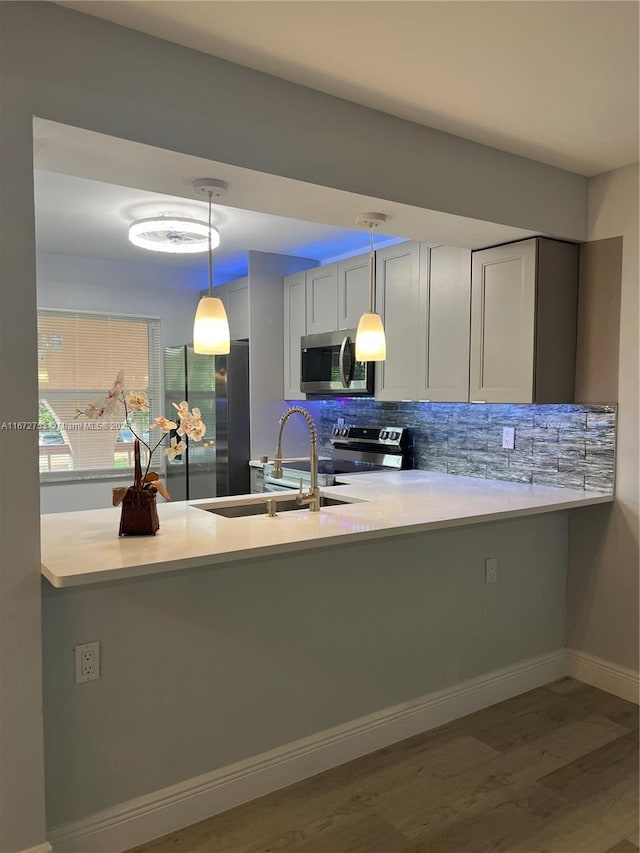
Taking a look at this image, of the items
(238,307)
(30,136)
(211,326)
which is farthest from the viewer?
(238,307)

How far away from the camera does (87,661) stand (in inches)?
74.1

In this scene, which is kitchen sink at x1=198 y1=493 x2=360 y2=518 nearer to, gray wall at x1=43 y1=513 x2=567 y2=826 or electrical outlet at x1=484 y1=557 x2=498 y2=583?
gray wall at x1=43 y1=513 x2=567 y2=826

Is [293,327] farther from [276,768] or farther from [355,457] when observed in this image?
[276,768]

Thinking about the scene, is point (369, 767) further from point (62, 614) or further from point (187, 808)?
point (62, 614)

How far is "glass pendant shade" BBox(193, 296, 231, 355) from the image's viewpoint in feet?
7.23

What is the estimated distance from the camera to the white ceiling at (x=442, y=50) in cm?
167

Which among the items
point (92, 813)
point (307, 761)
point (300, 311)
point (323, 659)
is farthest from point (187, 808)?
point (300, 311)

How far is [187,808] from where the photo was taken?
6.69 ft

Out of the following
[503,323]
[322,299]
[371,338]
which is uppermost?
[322,299]

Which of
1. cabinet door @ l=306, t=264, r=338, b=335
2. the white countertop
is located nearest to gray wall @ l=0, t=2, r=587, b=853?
the white countertop

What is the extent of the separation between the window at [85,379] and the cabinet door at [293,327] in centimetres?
123

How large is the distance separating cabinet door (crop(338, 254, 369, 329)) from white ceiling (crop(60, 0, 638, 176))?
1.58m

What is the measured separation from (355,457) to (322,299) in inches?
44.5

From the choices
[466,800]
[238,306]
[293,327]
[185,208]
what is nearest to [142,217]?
[185,208]
